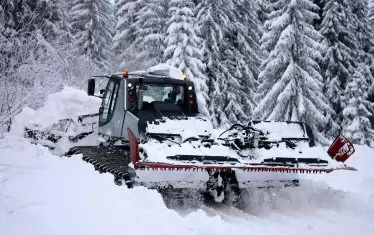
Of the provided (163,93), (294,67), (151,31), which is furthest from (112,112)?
(151,31)

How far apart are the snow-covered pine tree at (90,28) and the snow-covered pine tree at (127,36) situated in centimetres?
389

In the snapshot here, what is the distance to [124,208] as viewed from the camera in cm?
593

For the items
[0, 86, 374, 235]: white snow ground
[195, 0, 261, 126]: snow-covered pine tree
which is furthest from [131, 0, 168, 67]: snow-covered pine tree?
[0, 86, 374, 235]: white snow ground

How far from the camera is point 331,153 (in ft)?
28.0

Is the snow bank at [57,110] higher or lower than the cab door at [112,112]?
lower

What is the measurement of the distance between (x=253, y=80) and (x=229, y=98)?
8.94 feet

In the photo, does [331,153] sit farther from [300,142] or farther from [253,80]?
[253,80]

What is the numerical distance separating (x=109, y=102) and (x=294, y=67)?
13.0m

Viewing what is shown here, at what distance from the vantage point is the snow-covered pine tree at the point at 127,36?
99.3 ft

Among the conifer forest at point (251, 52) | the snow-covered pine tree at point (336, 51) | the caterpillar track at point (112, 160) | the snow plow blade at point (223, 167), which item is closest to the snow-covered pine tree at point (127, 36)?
the conifer forest at point (251, 52)

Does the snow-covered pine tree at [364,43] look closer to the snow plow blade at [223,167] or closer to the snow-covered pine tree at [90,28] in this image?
the snow-covered pine tree at [90,28]

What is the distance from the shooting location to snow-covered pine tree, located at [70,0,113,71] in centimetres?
3544

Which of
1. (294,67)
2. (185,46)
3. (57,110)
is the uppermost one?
(185,46)

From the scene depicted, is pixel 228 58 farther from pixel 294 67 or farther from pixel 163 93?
pixel 163 93
